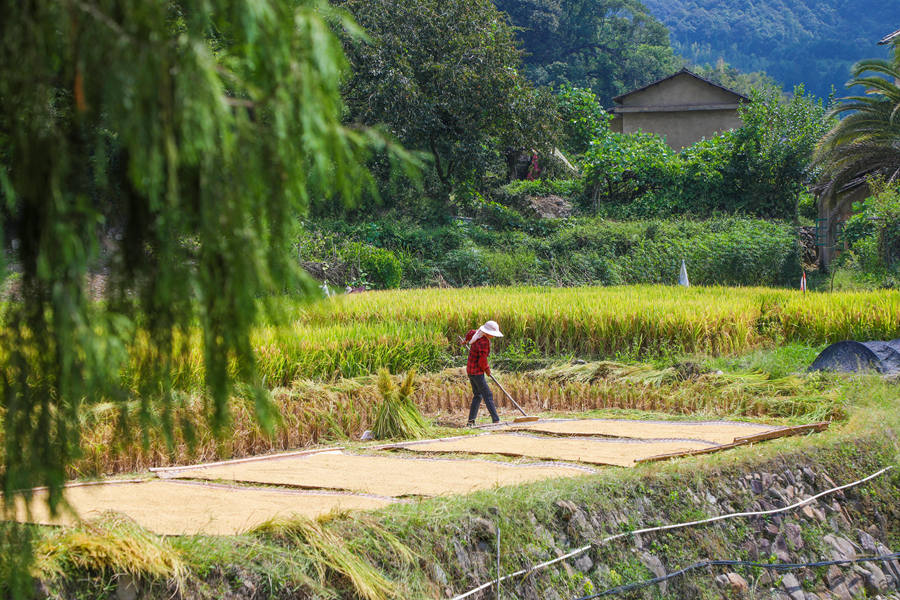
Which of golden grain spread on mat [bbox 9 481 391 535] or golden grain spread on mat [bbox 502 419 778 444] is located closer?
golden grain spread on mat [bbox 9 481 391 535]

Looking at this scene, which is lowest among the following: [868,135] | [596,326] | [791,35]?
[596,326]

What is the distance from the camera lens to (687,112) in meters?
25.7

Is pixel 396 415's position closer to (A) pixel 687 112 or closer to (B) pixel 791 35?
(A) pixel 687 112

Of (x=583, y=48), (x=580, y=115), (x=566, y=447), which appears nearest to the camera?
(x=566, y=447)

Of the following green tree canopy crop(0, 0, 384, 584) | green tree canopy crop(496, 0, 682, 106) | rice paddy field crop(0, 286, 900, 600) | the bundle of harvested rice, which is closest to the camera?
green tree canopy crop(0, 0, 384, 584)

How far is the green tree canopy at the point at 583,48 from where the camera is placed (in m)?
41.7

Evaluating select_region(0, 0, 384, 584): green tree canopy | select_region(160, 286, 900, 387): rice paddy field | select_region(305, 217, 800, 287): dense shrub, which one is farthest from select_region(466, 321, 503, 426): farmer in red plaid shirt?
select_region(305, 217, 800, 287): dense shrub

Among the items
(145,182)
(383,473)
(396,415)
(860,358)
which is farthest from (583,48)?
(145,182)

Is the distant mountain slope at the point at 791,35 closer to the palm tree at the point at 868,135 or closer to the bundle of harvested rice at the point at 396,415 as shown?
the palm tree at the point at 868,135

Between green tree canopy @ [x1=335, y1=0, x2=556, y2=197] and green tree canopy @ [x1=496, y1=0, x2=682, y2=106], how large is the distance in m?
21.8

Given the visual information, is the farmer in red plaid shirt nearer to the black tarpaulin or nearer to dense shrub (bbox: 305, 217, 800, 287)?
the black tarpaulin

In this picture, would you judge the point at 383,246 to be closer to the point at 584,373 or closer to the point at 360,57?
the point at 360,57

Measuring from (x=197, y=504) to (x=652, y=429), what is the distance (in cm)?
366

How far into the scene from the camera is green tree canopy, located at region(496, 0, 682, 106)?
137 ft
